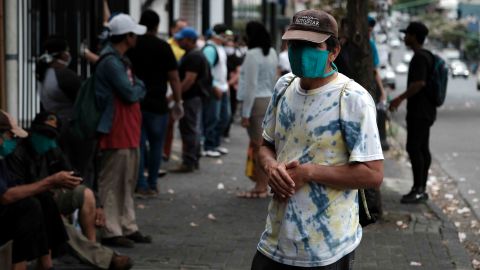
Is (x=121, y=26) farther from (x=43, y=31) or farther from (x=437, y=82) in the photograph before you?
(x=437, y=82)

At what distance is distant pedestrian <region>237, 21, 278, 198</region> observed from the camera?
10727mm

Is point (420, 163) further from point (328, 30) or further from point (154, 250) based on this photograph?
point (328, 30)

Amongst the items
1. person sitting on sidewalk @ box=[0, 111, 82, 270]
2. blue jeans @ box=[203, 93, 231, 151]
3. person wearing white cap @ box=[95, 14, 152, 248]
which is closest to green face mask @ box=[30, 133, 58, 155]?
person sitting on sidewalk @ box=[0, 111, 82, 270]

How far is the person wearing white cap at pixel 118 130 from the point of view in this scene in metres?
8.33

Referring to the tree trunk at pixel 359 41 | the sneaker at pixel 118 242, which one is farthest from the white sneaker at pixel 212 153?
the sneaker at pixel 118 242

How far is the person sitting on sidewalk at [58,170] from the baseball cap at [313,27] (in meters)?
3.02

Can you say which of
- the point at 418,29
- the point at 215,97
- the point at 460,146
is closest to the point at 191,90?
the point at 215,97

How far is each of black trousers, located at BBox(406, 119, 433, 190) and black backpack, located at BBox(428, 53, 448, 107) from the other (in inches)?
10.1

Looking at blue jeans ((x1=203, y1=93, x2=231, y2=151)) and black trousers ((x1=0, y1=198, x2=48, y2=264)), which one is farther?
blue jeans ((x1=203, y1=93, x2=231, y2=151))

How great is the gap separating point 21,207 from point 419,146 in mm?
5290

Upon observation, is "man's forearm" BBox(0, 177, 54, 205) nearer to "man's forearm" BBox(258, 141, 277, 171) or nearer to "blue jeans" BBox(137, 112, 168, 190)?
"man's forearm" BBox(258, 141, 277, 171)

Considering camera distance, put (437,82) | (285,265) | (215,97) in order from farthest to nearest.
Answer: (215,97) < (437,82) < (285,265)

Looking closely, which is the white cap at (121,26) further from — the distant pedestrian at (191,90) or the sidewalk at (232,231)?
the distant pedestrian at (191,90)

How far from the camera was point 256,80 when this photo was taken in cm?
1075
